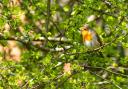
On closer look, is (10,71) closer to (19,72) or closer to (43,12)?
(19,72)

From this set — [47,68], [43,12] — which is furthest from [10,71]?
[43,12]

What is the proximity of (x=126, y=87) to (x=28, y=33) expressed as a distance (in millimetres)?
1702

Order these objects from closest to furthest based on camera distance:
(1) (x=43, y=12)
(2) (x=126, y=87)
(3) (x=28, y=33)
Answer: (3) (x=28, y=33) → (2) (x=126, y=87) → (1) (x=43, y=12)

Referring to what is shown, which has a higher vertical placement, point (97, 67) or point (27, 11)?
point (27, 11)

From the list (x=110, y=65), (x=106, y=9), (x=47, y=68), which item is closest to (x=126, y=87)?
(x=110, y=65)

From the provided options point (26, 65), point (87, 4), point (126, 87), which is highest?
point (87, 4)

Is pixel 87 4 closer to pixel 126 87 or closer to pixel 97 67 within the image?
pixel 97 67

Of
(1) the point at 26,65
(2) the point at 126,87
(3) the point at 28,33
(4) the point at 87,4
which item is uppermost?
(4) the point at 87,4

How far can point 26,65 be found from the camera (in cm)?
552

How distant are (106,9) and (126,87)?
1141 millimetres

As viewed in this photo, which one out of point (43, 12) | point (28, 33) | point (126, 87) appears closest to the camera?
point (28, 33)

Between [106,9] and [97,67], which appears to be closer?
[97,67]

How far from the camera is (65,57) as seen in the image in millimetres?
4645

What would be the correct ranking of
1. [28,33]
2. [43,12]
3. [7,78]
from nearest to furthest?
1. [7,78]
2. [28,33]
3. [43,12]
